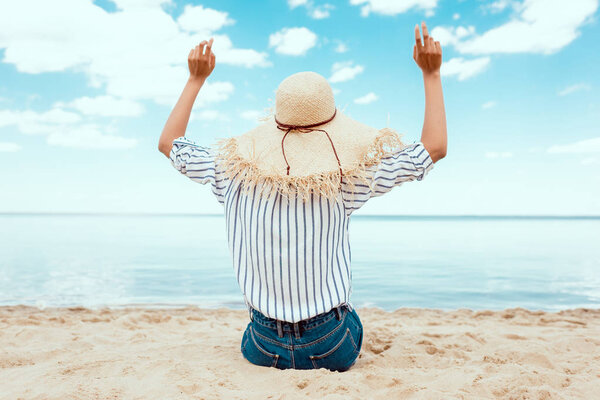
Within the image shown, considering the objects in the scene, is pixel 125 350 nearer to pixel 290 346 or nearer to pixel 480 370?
pixel 290 346

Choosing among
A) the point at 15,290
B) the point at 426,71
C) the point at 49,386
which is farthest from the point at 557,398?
the point at 15,290

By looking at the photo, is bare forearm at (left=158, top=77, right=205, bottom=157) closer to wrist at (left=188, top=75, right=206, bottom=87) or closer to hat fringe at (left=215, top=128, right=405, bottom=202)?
wrist at (left=188, top=75, right=206, bottom=87)

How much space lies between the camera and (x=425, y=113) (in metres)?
2.17

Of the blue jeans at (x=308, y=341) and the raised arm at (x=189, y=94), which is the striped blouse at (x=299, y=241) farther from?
the raised arm at (x=189, y=94)

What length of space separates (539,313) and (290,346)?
362 cm

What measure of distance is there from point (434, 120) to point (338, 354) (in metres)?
1.25

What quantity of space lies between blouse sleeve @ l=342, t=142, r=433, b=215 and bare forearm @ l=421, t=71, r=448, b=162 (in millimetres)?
51

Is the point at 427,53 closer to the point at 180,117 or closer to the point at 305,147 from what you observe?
the point at 305,147

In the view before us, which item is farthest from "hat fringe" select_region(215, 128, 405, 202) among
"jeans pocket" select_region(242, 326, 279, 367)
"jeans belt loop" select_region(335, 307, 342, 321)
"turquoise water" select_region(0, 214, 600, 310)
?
"turquoise water" select_region(0, 214, 600, 310)

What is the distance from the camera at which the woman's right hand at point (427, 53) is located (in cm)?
216

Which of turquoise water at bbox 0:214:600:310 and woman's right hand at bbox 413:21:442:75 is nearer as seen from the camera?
woman's right hand at bbox 413:21:442:75

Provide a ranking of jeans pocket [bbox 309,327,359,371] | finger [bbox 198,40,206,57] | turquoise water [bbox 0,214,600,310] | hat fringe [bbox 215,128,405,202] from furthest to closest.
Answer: turquoise water [bbox 0,214,600,310] < finger [bbox 198,40,206,57] < jeans pocket [bbox 309,327,359,371] < hat fringe [bbox 215,128,405,202]

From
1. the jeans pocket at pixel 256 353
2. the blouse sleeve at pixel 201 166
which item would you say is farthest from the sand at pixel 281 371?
the blouse sleeve at pixel 201 166

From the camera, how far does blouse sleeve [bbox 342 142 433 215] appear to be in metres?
2.04
